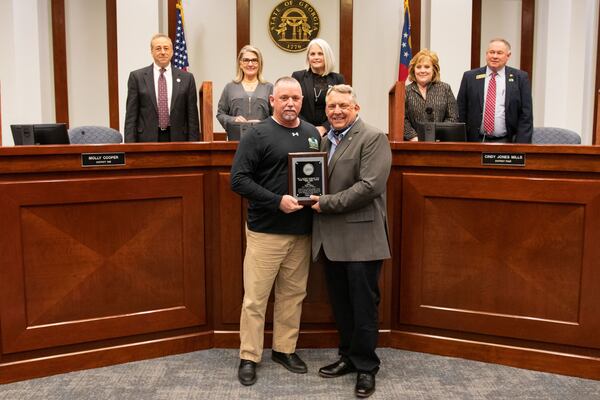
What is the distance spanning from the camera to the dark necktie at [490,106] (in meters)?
4.18

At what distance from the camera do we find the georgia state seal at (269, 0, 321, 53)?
747 cm

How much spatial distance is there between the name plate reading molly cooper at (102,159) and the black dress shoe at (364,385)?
1.66 metres

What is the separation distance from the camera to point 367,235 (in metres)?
2.89

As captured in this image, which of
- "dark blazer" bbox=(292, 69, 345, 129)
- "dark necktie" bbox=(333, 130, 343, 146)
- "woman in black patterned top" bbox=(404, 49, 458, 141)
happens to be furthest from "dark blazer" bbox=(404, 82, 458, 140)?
"dark necktie" bbox=(333, 130, 343, 146)

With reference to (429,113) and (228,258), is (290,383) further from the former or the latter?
(429,113)

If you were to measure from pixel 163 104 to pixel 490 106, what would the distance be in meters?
2.35

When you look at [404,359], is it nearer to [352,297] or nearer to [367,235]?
[352,297]

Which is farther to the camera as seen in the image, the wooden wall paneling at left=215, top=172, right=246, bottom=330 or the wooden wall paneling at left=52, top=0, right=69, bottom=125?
the wooden wall paneling at left=52, top=0, right=69, bottom=125

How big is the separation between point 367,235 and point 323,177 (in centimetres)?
36

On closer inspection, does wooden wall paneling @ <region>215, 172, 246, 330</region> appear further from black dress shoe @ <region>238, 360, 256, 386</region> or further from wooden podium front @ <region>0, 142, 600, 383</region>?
black dress shoe @ <region>238, 360, 256, 386</region>

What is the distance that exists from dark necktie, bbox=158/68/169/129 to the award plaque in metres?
1.78

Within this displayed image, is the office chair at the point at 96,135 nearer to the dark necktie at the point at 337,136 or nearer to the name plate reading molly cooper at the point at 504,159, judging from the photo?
the dark necktie at the point at 337,136

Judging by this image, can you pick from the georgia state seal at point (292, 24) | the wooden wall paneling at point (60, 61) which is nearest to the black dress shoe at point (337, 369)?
the georgia state seal at point (292, 24)

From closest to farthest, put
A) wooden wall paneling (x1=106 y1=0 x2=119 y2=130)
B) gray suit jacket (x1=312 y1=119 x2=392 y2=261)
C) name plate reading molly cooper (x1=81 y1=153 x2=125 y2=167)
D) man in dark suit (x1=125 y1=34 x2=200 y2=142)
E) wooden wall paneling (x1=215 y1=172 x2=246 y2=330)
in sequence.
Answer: gray suit jacket (x1=312 y1=119 x2=392 y2=261) < name plate reading molly cooper (x1=81 y1=153 x2=125 y2=167) < wooden wall paneling (x1=215 y1=172 x2=246 y2=330) < man in dark suit (x1=125 y1=34 x2=200 y2=142) < wooden wall paneling (x1=106 y1=0 x2=119 y2=130)
